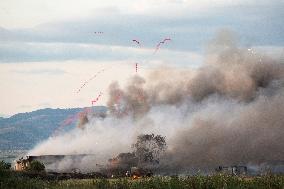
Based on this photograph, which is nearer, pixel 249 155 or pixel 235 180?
pixel 235 180

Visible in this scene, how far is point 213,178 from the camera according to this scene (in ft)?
215

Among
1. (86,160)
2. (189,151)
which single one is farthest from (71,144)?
(189,151)

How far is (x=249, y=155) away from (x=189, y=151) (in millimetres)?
16281

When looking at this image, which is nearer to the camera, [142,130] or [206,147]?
[206,147]

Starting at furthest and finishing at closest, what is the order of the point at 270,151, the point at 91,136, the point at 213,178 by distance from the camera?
1. the point at 91,136
2. the point at 270,151
3. the point at 213,178

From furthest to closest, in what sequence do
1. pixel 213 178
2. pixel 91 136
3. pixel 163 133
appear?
pixel 91 136, pixel 163 133, pixel 213 178

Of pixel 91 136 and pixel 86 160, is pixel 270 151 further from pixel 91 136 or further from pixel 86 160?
pixel 91 136

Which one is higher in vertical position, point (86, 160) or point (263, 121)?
point (263, 121)

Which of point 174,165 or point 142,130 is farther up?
point 142,130

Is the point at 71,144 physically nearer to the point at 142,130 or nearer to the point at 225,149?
the point at 142,130

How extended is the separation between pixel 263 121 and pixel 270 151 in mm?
8692

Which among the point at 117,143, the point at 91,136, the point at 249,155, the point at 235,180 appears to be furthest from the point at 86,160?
the point at 235,180

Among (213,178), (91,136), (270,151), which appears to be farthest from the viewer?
(91,136)

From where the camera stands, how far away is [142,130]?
159 m
